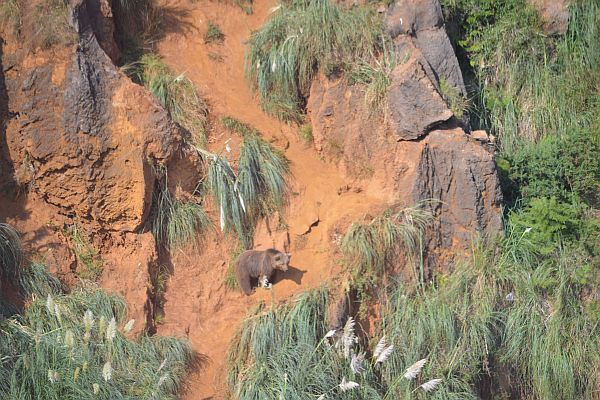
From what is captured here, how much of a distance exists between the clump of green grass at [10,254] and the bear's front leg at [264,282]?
7.88 feet

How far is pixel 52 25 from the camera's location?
8.67 meters

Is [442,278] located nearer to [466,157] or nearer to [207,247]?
[466,157]

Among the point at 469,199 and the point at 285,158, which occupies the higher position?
the point at 285,158

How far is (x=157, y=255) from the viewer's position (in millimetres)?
8742

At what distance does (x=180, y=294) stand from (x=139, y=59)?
3185mm

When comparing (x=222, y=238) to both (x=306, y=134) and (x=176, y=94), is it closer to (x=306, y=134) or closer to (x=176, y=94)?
(x=306, y=134)

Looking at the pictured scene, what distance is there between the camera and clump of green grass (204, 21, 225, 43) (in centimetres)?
1076

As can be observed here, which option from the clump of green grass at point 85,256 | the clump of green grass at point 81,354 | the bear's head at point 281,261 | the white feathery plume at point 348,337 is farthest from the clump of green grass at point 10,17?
the white feathery plume at point 348,337

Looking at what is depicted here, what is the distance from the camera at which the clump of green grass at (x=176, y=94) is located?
9.53m

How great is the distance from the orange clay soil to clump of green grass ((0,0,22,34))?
2.05 metres

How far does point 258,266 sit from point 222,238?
0.66 metres

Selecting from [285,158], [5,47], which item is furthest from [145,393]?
[5,47]

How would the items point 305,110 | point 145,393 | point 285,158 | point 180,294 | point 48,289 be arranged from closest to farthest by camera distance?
point 145,393
point 48,289
point 180,294
point 285,158
point 305,110

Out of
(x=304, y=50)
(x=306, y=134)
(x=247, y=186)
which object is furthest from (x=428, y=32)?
(x=247, y=186)
